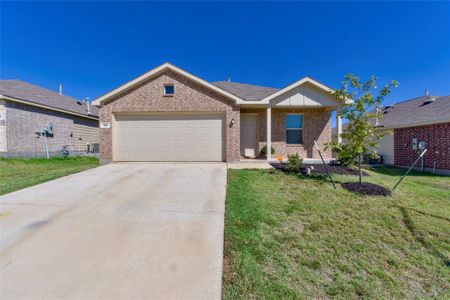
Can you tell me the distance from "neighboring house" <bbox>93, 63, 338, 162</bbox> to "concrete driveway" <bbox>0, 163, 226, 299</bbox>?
13.8 feet

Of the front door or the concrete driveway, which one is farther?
the front door

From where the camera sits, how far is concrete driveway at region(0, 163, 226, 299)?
7.20 ft

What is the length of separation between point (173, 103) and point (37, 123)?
10016mm

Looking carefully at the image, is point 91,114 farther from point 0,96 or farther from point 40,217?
point 40,217

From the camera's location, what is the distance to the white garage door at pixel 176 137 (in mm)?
9695

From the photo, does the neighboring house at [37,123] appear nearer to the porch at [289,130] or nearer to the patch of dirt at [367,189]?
the porch at [289,130]

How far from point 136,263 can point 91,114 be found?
18184 millimetres

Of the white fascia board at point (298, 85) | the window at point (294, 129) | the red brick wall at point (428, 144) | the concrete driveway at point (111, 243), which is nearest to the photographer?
the concrete driveway at point (111, 243)

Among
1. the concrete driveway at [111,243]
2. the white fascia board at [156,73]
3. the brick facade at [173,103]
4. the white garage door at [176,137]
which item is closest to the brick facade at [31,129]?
the white fascia board at [156,73]

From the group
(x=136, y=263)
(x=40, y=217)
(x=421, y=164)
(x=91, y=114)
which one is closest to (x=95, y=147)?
(x=91, y=114)

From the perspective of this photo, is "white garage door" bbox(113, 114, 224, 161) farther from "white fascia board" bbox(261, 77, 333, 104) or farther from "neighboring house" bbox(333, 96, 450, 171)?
"neighboring house" bbox(333, 96, 450, 171)

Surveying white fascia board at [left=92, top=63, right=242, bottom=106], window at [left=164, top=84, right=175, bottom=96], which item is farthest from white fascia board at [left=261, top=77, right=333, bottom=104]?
window at [left=164, top=84, right=175, bottom=96]

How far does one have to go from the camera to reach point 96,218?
3.81 meters

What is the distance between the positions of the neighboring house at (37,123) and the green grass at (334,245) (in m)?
14.1
